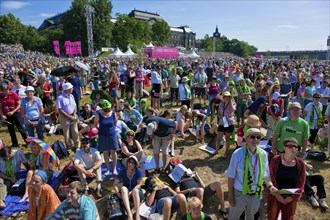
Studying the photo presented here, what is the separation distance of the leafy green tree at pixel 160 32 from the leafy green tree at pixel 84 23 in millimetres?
29475

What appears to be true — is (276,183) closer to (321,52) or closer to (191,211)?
(191,211)

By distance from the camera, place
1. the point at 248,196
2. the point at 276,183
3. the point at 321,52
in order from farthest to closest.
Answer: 1. the point at 321,52
2. the point at 276,183
3. the point at 248,196

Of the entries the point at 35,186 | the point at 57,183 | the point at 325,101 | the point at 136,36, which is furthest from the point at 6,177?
the point at 136,36

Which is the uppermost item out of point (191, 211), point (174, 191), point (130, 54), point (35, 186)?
point (130, 54)

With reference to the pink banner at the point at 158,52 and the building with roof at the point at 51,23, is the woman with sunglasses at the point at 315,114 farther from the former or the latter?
the building with roof at the point at 51,23

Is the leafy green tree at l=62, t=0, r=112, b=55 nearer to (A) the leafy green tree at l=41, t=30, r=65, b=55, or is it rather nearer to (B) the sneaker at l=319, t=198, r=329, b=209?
(A) the leafy green tree at l=41, t=30, r=65, b=55

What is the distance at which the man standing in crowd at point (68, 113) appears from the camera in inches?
248

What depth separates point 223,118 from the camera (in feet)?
20.2

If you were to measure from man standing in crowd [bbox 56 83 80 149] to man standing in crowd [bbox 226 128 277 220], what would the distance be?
4.62 metres

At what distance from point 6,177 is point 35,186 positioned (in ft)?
6.29

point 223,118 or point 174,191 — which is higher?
point 223,118

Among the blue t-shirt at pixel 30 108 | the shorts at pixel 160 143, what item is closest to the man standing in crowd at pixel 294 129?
the shorts at pixel 160 143

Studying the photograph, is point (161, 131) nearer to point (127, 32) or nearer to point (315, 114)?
point (315, 114)

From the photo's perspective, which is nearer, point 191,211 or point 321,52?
point 191,211
